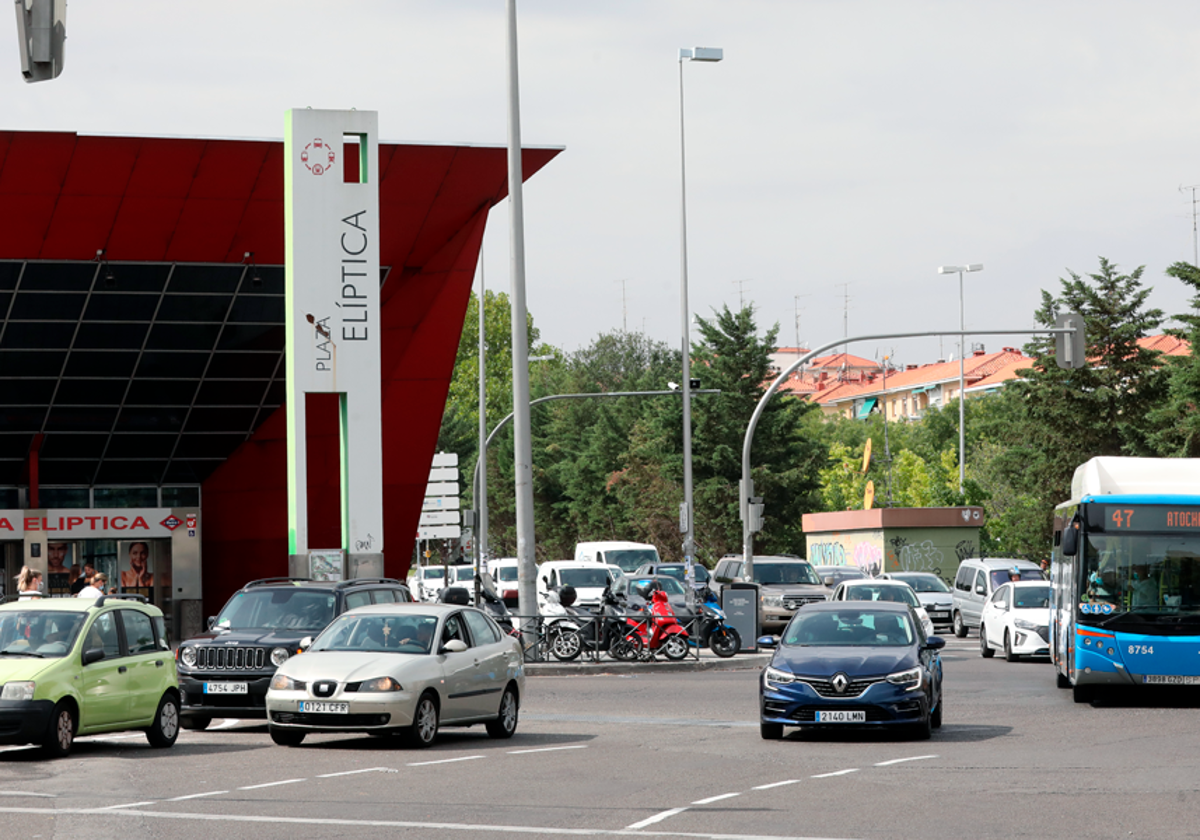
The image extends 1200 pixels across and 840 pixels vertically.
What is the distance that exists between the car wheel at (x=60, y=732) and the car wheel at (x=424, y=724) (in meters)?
2.97

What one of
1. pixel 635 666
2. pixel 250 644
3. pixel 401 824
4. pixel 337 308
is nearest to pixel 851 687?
pixel 250 644

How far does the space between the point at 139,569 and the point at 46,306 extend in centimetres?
875

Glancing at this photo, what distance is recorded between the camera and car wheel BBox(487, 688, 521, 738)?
17203 mm

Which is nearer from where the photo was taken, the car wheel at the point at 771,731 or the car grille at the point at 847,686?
the car grille at the point at 847,686

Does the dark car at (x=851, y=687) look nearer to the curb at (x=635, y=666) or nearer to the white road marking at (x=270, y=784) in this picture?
the white road marking at (x=270, y=784)

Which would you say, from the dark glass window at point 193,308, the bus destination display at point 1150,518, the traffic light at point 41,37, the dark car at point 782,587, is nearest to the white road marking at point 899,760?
the bus destination display at point 1150,518

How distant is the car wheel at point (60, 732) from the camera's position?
1457 cm

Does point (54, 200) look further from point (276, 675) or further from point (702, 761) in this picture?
point (702, 761)

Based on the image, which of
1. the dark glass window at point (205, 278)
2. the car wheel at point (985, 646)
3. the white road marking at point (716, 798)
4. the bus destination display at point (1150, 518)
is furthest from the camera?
the dark glass window at point (205, 278)

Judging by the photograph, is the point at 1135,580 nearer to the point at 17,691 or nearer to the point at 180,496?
the point at 17,691

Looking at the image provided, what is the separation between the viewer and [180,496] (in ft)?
135

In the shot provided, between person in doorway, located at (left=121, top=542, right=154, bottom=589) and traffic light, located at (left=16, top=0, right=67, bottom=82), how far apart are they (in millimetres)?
32990

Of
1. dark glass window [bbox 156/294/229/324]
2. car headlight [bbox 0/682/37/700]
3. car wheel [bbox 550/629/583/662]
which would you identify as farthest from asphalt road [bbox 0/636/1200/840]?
dark glass window [bbox 156/294/229/324]

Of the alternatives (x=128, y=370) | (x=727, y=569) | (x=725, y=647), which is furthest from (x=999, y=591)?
(x=128, y=370)
